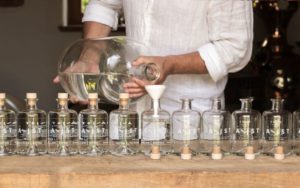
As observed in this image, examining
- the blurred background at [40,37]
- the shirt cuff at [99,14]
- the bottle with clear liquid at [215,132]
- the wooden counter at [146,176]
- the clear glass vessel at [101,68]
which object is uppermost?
the blurred background at [40,37]

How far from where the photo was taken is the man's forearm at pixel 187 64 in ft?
7.43

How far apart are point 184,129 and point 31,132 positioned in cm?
39

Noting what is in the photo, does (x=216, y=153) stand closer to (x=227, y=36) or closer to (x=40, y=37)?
(x=227, y=36)

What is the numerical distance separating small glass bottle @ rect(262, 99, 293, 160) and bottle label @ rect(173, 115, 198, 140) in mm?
188

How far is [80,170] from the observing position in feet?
5.66

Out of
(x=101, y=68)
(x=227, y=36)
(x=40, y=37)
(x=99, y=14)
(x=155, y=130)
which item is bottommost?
(x=155, y=130)

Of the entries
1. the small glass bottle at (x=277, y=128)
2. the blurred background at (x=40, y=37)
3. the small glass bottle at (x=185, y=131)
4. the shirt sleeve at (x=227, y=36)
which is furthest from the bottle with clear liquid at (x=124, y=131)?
the blurred background at (x=40, y=37)

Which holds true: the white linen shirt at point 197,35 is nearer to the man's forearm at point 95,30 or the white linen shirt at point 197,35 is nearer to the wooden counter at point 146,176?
the man's forearm at point 95,30

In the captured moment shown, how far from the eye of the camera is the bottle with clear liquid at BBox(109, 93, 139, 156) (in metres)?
1.93

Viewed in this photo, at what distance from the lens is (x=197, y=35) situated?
2.41 meters

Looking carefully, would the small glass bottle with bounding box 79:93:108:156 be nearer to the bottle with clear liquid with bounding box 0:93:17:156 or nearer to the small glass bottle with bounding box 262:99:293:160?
the bottle with clear liquid with bounding box 0:93:17:156

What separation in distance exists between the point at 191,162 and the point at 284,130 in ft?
0.97

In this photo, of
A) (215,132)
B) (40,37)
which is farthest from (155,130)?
(40,37)

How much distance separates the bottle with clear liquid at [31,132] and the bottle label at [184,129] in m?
0.34
